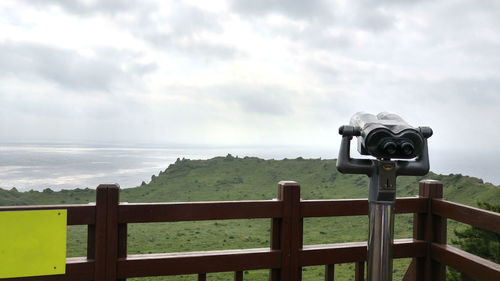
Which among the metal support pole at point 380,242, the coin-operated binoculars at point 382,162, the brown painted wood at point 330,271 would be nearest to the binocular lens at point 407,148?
the coin-operated binoculars at point 382,162

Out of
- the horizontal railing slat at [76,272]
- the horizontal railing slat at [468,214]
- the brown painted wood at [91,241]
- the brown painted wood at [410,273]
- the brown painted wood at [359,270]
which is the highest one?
the horizontal railing slat at [468,214]

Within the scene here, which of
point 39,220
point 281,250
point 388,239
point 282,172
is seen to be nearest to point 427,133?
point 388,239

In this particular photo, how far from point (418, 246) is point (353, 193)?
14.5ft

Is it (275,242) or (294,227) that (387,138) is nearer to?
(294,227)

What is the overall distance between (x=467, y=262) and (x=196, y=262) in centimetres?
156

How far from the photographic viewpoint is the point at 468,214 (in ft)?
7.37

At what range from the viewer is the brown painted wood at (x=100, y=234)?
1.95 m

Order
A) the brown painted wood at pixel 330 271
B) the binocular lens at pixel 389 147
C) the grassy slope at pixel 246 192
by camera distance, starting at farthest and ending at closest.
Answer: the grassy slope at pixel 246 192
the brown painted wood at pixel 330 271
the binocular lens at pixel 389 147

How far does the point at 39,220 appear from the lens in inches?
74.3

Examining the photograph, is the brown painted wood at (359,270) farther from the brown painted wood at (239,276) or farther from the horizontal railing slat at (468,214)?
the brown painted wood at (239,276)

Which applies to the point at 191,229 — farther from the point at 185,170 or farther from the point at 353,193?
the point at 185,170

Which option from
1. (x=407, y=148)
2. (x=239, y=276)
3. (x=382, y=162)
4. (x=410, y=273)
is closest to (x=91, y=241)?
(x=239, y=276)

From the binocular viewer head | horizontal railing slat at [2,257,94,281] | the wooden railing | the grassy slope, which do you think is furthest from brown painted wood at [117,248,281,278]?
the grassy slope

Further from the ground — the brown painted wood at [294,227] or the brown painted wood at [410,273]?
the brown painted wood at [294,227]
